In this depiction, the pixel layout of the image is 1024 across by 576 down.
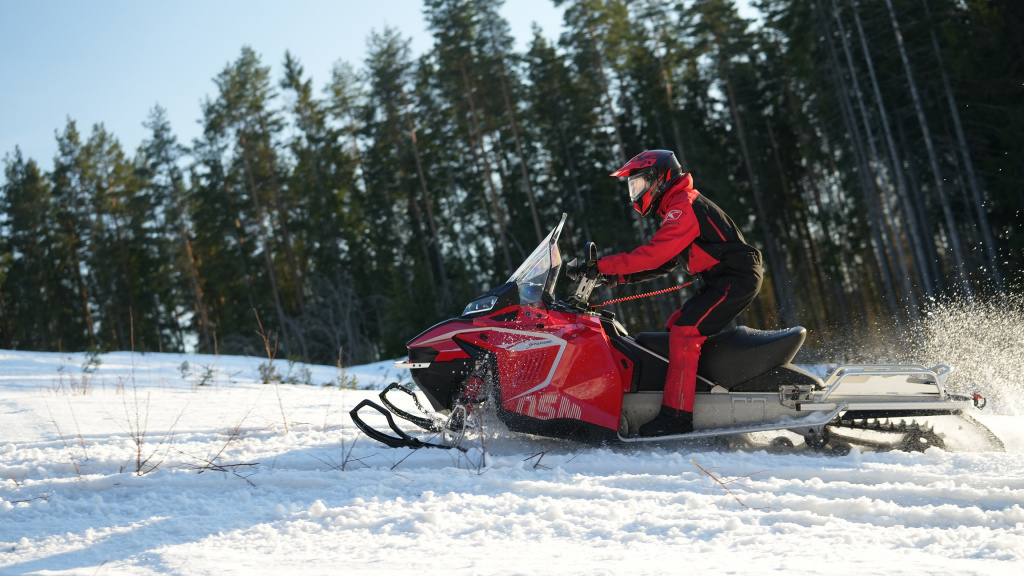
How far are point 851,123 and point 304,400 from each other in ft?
72.5

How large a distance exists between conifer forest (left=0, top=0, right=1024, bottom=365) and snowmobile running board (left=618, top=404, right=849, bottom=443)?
16.9 metres

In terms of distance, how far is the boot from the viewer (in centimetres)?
447

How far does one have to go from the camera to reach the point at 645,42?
2817 cm

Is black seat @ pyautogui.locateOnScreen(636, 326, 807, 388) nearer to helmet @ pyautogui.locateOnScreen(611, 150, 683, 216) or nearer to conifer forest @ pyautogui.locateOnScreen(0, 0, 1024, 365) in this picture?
helmet @ pyautogui.locateOnScreen(611, 150, 683, 216)

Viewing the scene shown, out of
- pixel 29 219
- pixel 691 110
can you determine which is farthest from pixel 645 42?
pixel 29 219

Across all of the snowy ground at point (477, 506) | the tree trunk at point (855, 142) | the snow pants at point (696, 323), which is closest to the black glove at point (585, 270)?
the snow pants at point (696, 323)

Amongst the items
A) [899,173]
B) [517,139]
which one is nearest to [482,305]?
[899,173]

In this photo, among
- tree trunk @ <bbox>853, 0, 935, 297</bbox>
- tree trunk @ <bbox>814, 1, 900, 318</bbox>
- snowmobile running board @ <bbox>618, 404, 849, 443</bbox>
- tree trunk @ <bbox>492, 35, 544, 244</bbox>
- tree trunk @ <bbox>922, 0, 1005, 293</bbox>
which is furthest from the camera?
tree trunk @ <bbox>492, 35, 544, 244</bbox>

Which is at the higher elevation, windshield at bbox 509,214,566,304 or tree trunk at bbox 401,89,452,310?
tree trunk at bbox 401,89,452,310

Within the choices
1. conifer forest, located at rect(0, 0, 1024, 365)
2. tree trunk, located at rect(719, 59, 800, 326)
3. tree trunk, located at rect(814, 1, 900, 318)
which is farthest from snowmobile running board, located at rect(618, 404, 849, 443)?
tree trunk, located at rect(719, 59, 800, 326)

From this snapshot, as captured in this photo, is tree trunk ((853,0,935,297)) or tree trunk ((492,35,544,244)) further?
tree trunk ((492,35,544,244))

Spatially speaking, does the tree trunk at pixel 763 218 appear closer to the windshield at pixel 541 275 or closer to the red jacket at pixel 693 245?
the red jacket at pixel 693 245

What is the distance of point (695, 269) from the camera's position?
4.59 m

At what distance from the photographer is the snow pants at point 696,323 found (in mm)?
4414
